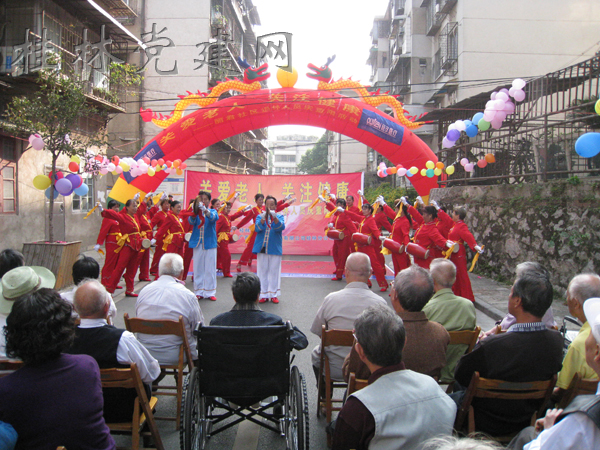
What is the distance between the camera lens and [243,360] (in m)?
2.88

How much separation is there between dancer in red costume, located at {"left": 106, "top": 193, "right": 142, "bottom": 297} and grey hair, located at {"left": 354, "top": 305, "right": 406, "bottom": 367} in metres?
7.23

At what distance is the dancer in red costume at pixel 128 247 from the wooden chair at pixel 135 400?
5.93m

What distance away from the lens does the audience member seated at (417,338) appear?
8.92 feet

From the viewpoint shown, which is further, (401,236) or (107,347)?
(401,236)

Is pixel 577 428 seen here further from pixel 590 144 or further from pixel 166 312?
pixel 590 144

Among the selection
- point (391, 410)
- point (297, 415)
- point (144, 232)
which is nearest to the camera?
point (391, 410)

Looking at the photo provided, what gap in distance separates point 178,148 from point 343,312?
33.0ft

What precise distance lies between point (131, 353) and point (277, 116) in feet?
34.3

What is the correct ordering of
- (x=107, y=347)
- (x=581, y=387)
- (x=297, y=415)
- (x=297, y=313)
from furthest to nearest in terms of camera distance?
(x=297, y=313), (x=297, y=415), (x=107, y=347), (x=581, y=387)

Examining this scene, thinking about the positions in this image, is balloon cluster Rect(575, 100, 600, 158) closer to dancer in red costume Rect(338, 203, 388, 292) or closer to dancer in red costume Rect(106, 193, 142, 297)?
dancer in red costume Rect(338, 203, 388, 292)

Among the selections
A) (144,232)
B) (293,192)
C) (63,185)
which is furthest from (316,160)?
(63,185)

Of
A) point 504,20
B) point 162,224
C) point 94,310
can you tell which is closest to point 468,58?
point 504,20

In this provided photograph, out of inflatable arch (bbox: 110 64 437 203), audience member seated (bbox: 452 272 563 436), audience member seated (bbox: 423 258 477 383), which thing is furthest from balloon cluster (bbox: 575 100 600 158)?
inflatable arch (bbox: 110 64 437 203)

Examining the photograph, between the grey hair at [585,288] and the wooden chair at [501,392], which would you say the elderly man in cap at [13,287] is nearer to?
the wooden chair at [501,392]
